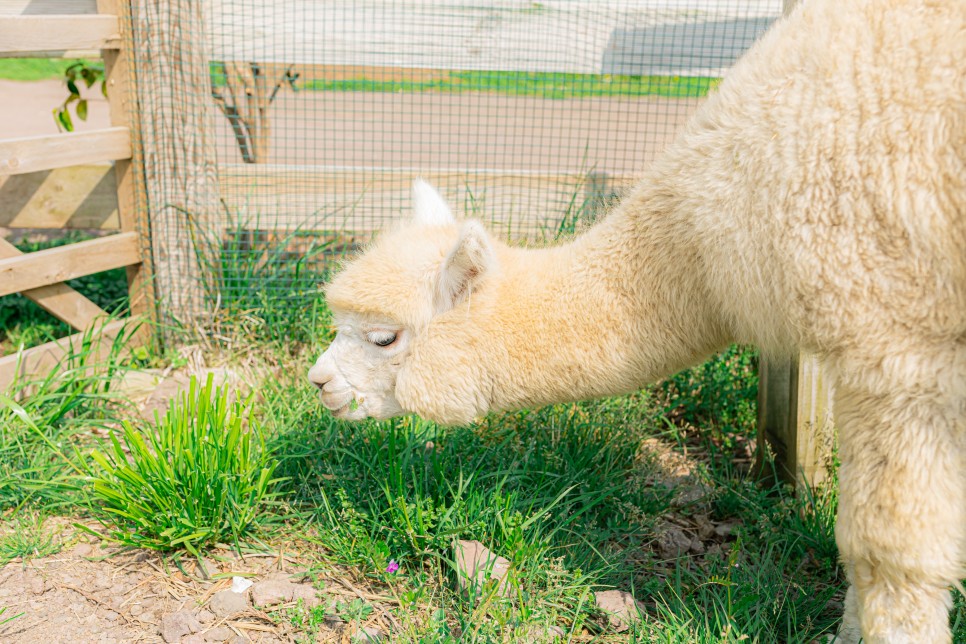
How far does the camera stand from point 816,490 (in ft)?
13.1

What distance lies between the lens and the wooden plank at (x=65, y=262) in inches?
191

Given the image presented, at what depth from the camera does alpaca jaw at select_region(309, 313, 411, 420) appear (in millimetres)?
3367

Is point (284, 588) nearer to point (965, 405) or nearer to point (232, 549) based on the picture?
point (232, 549)

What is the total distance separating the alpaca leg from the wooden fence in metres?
4.20

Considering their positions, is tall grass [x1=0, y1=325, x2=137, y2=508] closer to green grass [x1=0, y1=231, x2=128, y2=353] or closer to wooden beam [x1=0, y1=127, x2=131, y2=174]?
green grass [x1=0, y1=231, x2=128, y2=353]

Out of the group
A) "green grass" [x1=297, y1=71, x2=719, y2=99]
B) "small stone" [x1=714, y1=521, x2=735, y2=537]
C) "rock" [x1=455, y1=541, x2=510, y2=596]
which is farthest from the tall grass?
"small stone" [x1=714, y1=521, x2=735, y2=537]

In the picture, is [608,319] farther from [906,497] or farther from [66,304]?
[66,304]

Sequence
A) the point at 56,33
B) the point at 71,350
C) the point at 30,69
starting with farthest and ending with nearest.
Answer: the point at 30,69 → the point at 71,350 → the point at 56,33

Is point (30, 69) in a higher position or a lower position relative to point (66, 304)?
higher

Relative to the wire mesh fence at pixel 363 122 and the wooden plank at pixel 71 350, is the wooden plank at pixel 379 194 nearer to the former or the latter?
the wire mesh fence at pixel 363 122

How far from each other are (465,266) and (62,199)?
3674 mm

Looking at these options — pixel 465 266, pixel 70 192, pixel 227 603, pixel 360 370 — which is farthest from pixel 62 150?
pixel 465 266

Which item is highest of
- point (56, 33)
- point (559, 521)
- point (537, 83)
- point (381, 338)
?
point (56, 33)

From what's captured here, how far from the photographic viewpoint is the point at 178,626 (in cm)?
334
